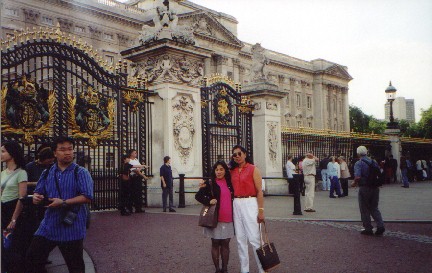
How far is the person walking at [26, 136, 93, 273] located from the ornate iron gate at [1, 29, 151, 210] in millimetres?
5271

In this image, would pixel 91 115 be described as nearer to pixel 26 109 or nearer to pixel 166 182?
pixel 26 109

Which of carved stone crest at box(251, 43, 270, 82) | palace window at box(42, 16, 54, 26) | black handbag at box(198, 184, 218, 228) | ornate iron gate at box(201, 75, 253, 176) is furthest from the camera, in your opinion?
palace window at box(42, 16, 54, 26)

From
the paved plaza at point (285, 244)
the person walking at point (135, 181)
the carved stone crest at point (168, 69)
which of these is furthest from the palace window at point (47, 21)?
the paved plaza at point (285, 244)

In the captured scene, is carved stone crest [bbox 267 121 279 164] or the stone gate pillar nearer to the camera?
the stone gate pillar

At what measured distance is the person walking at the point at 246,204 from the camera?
532 cm

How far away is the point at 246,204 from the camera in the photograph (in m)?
5.43

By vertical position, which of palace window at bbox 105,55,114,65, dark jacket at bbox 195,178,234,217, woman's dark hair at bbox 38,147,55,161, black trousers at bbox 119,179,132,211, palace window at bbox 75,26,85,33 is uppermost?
palace window at bbox 75,26,85,33

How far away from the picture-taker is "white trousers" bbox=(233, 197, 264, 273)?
529cm

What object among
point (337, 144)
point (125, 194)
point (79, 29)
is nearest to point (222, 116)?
point (125, 194)

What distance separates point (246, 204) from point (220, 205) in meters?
0.31

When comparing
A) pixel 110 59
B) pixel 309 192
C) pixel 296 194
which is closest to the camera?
pixel 296 194

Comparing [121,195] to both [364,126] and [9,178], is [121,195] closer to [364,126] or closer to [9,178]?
[9,178]

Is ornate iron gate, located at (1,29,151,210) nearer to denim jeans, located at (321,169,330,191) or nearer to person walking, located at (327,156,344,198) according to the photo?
person walking, located at (327,156,344,198)

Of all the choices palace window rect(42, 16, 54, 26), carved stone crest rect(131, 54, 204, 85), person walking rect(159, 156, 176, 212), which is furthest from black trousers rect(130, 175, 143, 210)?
palace window rect(42, 16, 54, 26)
